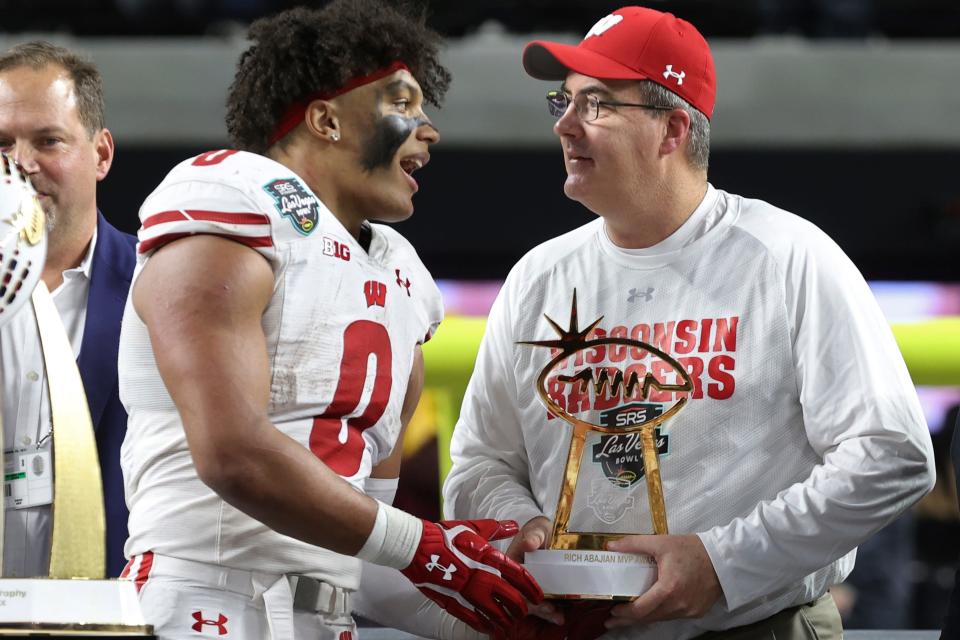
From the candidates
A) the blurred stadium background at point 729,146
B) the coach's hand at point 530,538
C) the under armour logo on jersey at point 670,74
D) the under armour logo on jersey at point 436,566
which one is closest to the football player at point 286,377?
the under armour logo on jersey at point 436,566

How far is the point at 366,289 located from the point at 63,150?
651 millimetres

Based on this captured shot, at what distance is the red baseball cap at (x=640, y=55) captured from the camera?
2.23m

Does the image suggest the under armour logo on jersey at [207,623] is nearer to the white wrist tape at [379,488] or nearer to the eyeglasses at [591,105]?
the white wrist tape at [379,488]

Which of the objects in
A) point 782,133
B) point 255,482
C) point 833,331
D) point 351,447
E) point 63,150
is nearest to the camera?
point 255,482

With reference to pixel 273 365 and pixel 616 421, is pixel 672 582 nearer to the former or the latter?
pixel 616 421

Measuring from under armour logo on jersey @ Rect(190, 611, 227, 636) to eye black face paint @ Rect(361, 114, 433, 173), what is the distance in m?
0.70

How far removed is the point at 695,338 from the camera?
2076 millimetres

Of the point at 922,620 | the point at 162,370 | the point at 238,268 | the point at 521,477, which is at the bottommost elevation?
the point at 922,620

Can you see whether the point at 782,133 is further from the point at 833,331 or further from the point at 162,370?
the point at 162,370

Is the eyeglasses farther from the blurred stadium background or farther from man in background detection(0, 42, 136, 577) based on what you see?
the blurred stadium background

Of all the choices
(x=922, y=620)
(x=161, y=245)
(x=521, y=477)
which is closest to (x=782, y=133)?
(x=922, y=620)

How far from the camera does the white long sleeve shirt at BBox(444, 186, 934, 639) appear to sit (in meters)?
1.93

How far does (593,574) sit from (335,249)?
1.92 ft

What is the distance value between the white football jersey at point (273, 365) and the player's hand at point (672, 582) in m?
0.41
